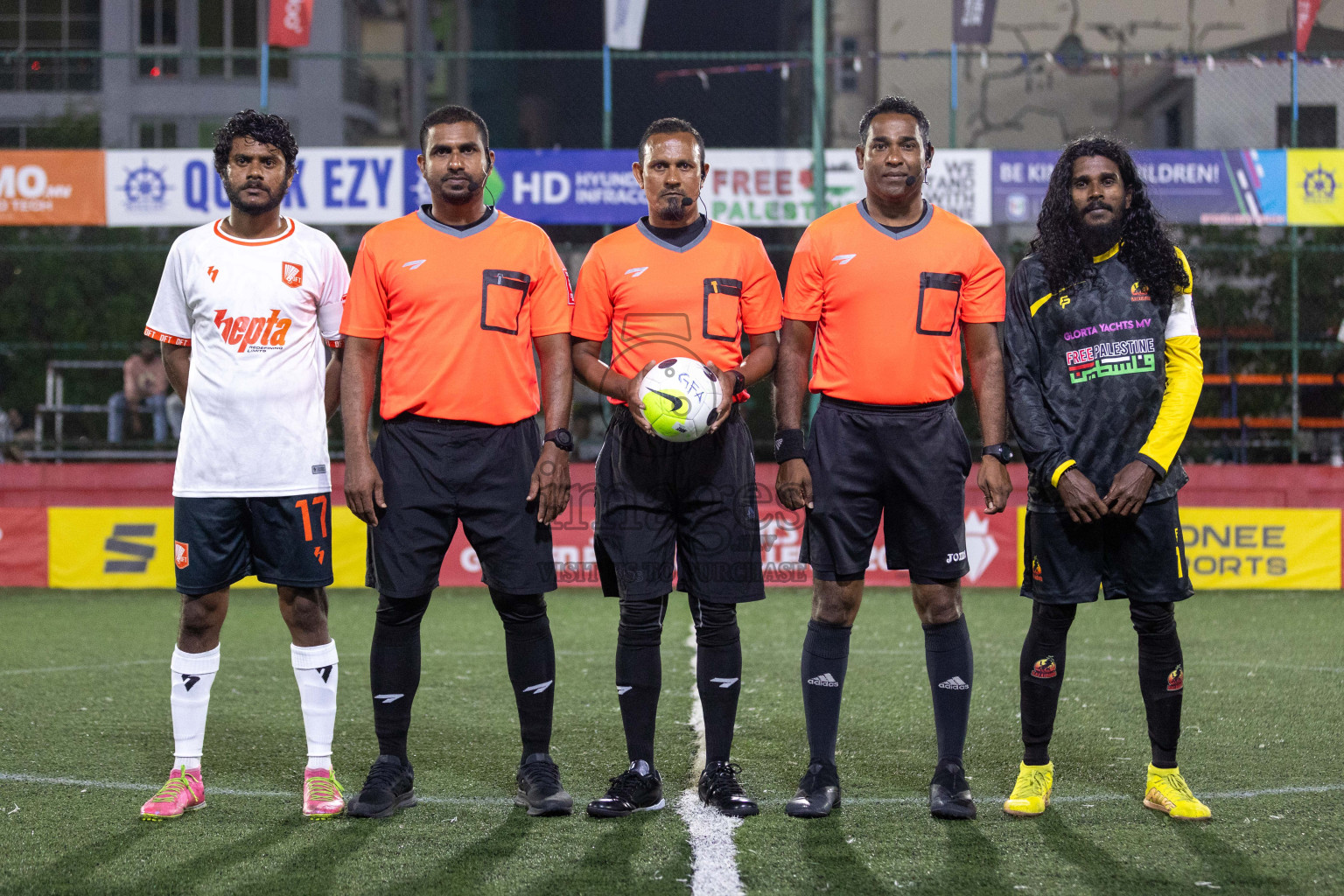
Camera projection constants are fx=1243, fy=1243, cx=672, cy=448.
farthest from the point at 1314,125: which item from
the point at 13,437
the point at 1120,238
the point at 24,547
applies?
the point at 13,437

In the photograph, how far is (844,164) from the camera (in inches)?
472

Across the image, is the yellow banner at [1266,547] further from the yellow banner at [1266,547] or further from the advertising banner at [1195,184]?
the advertising banner at [1195,184]

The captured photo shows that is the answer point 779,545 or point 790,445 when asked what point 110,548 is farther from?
point 790,445

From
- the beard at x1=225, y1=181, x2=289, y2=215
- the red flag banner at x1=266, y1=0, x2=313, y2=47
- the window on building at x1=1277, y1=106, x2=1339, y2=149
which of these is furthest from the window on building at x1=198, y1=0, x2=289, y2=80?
the beard at x1=225, y1=181, x2=289, y2=215

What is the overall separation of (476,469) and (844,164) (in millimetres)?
8880

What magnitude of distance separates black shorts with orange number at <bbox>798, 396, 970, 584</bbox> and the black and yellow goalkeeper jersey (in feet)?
0.89

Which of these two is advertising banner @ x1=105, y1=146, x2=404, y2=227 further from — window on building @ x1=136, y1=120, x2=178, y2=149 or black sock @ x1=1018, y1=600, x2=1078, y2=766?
black sock @ x1=1018, y1=600, x2=1078, y2=766

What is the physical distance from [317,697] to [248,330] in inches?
47.1

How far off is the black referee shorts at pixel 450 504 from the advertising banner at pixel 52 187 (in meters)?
9.70

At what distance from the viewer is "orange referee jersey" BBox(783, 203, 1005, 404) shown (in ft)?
12.8

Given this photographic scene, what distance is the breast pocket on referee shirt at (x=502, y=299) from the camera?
3.90 m

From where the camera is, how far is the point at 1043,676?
3959mm

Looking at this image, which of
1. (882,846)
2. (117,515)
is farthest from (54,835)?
(117,515)

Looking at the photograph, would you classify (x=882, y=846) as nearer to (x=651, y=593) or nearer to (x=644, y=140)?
(x=651, y=593)
